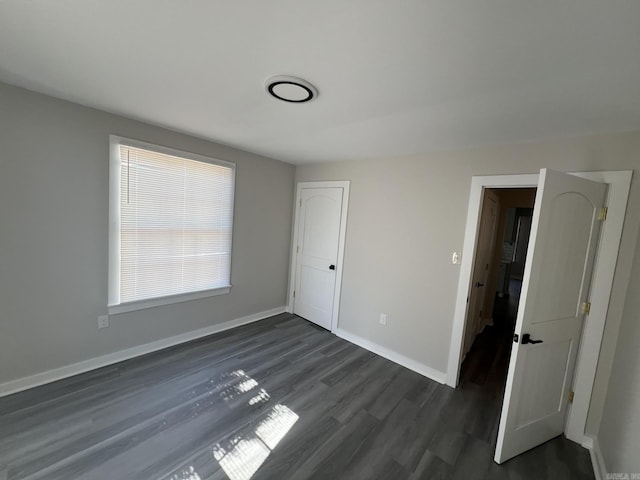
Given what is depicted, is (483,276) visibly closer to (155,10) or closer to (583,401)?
(583,401)

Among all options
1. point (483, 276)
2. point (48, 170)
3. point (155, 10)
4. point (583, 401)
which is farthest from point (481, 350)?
point (48, 170)

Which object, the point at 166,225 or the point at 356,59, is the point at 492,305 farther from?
the point at 166,225

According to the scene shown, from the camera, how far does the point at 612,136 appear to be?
1.83 meters

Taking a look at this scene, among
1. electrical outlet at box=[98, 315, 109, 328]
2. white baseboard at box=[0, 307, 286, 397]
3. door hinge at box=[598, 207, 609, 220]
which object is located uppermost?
door hinge at box=[598, 207, 609, 220]

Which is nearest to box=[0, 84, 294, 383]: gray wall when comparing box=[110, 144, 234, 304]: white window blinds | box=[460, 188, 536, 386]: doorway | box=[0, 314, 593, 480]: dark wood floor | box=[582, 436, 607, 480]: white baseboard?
box=[110, 144, 234, 304]: white window blinds

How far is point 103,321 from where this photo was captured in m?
2.40

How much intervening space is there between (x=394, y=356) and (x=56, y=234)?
136 inches

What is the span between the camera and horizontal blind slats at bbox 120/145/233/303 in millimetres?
2465

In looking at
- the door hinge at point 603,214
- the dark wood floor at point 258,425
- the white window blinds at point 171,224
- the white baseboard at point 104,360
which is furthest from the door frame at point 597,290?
the white baseboard at point 104,360

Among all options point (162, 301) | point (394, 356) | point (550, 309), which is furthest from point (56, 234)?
point (550, 309)

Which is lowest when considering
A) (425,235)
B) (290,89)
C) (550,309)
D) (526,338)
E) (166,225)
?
(526,338)

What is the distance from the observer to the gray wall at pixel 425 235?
6.04 ft

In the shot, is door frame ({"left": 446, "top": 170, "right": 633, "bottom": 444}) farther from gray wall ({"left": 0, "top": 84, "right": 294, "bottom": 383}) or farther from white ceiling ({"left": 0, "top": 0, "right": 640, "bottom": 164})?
gray wall ({"left": 0, "top": 84, "right": 294, "bottom": 383})

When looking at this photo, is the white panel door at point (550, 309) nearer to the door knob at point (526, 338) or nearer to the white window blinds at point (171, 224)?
the door knob at point (526, 338)
